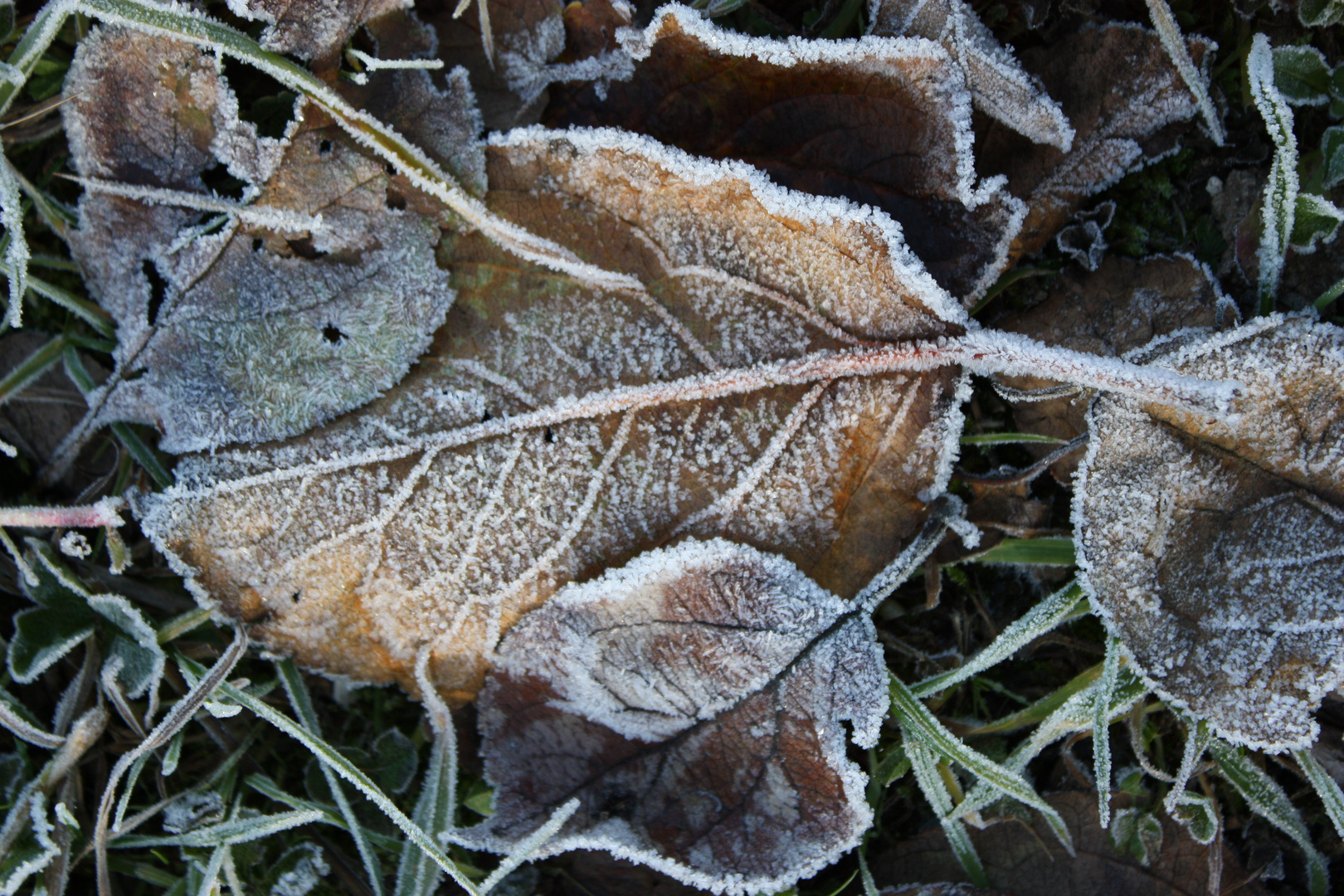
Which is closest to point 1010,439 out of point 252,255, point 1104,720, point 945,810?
point 1104,720

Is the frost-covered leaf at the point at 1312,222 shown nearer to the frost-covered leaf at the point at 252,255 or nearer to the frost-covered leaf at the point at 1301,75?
the frost-covered leaf at the point at 1301,75

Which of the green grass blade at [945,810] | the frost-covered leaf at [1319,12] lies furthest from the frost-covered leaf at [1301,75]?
the green grass blade at [945,810]

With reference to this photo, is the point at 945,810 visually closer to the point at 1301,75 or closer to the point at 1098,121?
the point at 1098,121

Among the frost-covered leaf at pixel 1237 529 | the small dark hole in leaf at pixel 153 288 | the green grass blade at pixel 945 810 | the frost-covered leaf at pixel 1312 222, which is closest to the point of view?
the frost-covered leaf at pixel 1237 529

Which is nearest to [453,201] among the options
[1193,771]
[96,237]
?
[96,237]

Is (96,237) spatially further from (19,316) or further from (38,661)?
(38,661)

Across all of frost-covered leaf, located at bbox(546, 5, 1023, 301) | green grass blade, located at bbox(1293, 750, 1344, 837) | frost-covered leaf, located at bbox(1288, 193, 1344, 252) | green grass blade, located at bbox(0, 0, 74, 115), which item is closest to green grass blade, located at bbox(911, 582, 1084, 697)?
green grass blade, located at bbox(1293, 750, 1344, 837)

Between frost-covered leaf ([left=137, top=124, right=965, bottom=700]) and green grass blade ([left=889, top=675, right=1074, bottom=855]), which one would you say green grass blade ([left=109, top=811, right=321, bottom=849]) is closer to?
frost-covered leaf ([left=137, top=124, right=965, bottom=700])
